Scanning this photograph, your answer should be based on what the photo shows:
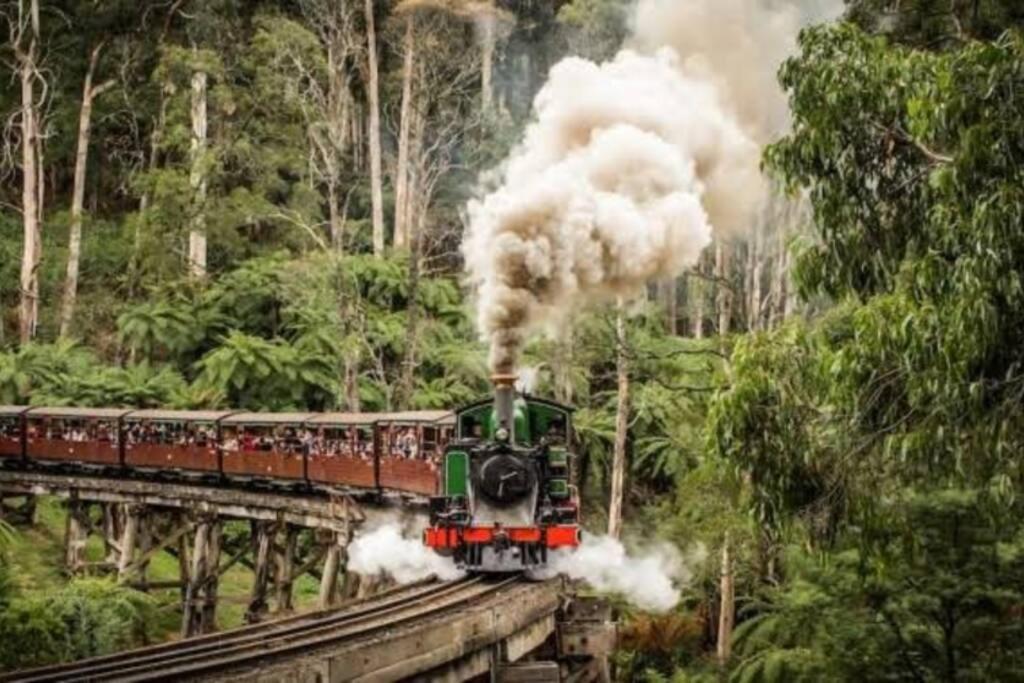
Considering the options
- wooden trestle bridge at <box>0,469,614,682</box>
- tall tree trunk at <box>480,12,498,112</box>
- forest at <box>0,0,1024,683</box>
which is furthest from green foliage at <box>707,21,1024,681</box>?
tall tree trunk at <box>480,12,498,112</box>

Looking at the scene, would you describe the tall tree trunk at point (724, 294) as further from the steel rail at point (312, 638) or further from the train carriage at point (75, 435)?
the train carriage at point (75, 435)

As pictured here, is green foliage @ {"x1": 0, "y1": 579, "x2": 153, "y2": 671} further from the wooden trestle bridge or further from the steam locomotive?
the steam locomotive

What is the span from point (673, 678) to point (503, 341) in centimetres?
795

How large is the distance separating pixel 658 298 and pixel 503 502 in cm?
3147

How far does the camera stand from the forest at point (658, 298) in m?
9.41

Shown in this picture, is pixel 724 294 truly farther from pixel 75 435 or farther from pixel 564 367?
pixel 75 435

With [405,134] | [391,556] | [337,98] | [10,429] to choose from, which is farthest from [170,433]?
[337,98]

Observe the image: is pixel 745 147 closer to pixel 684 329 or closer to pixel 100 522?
pixel 100 522

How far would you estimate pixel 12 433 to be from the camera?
95.5ft

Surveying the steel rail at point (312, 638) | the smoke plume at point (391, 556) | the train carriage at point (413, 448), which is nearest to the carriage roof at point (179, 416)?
the train carriage at point (413, 448)

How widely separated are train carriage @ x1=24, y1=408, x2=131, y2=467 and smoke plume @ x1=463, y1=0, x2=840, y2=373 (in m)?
13.0

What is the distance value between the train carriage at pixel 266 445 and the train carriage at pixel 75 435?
3.47 meters

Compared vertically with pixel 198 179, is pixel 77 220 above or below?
below

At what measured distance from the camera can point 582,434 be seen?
29.4 metres
